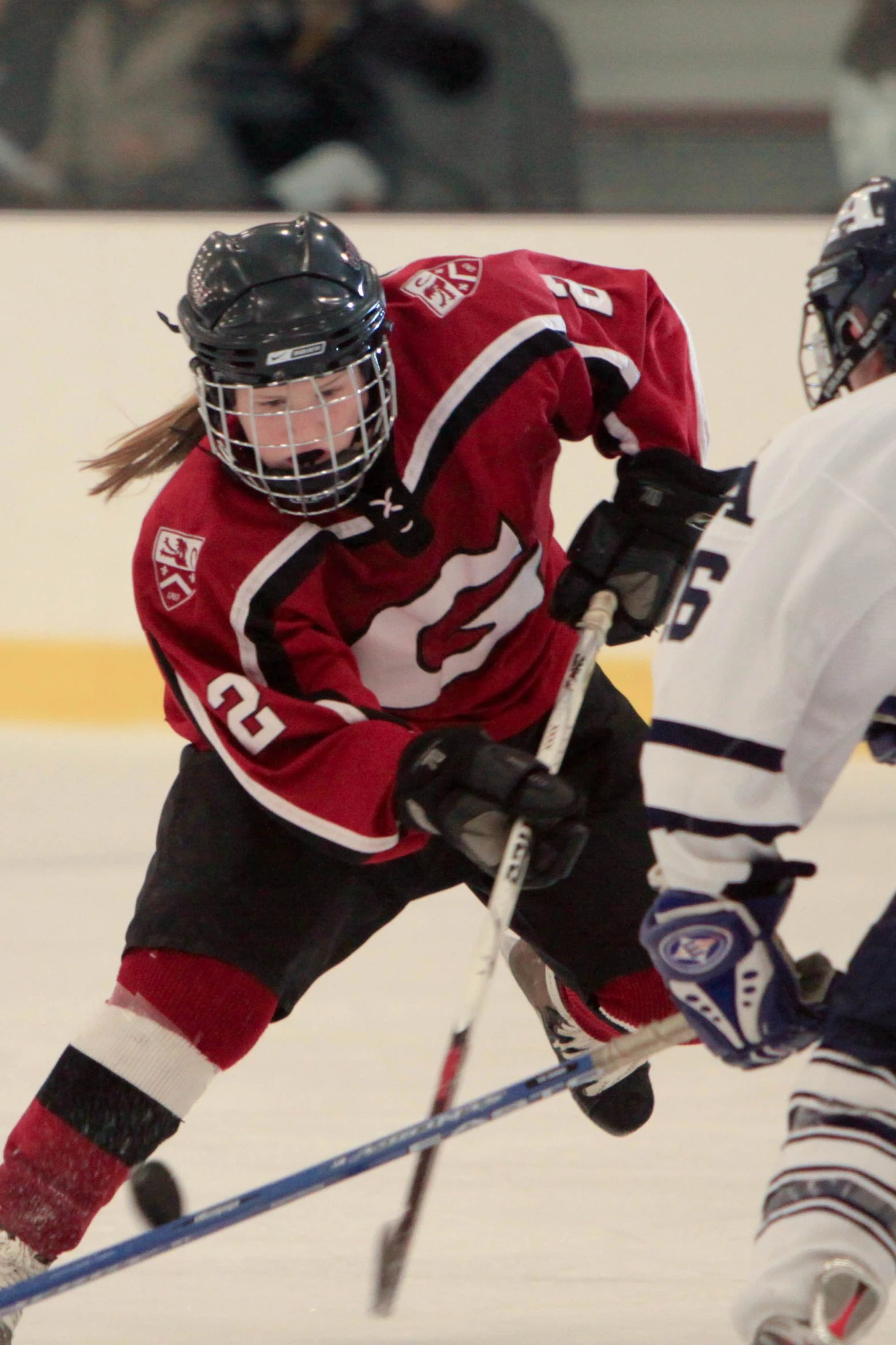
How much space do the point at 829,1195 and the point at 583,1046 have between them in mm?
1010

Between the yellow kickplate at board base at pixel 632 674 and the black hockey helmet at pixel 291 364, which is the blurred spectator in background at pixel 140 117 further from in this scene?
the black hockey helmet at pixel 291 364

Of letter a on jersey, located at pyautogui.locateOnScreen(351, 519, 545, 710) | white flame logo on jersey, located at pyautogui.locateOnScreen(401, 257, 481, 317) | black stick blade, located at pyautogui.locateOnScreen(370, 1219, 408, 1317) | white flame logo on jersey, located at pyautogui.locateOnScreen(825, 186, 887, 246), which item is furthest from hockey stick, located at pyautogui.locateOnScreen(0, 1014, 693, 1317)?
white flame logo on jersey, located at pyautogui.locateOnScreen(401, 257, 481, 317)

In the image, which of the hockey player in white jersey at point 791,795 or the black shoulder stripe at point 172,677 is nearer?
the hockey player in white jersey at point 791,795

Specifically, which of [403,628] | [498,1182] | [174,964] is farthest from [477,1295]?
[403,628]

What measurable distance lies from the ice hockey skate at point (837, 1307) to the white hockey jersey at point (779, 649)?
0.23 metres

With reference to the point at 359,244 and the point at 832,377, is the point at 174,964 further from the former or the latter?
the point at 359,244

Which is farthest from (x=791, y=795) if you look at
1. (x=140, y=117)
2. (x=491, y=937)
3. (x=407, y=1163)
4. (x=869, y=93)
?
(x=140, y=117)

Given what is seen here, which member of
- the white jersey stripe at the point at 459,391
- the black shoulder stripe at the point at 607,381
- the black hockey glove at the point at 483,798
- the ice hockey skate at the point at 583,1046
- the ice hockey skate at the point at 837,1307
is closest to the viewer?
the ice hockey skate at the point at 837,1307

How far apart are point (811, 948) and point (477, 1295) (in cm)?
111

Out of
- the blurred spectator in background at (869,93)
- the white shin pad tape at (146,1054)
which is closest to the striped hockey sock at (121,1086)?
the white shin pad tape at (146,1054)

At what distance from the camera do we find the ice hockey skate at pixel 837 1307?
105cm

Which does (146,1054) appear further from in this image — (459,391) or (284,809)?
(459,391)

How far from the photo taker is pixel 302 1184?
4.81 feet

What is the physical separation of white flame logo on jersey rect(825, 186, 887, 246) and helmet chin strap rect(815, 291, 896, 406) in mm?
86
